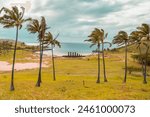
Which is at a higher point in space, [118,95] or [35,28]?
[35,28]

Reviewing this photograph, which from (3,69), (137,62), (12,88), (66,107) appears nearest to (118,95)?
(12,88)

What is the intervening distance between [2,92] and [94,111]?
35328 mm

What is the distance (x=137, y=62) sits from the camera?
458 ft

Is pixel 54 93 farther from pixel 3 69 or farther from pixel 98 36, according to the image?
pixel 3 69

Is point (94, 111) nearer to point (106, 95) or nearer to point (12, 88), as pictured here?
point (106, 95)

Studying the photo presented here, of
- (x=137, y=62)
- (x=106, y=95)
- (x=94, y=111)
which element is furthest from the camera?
(x=137, y=62)

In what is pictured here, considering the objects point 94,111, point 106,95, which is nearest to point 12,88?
point 106,95

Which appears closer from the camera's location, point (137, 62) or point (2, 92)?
point (2, 92)

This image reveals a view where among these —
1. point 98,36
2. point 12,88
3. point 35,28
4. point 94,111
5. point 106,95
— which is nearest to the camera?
point 94,111

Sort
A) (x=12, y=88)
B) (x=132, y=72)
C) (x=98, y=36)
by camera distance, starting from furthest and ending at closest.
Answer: (x=132, y=72) < (x=98, y=36) < (x=12, y=88)

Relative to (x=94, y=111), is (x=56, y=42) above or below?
above

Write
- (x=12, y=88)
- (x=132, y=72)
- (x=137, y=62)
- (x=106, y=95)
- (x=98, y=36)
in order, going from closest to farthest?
(x=106, y=95) < (x=12, y=88) < (x=98, y=36) < (x=132, y=72) < (x=137, y=62)

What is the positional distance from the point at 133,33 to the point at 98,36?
34.1ft

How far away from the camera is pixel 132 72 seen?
114 m
